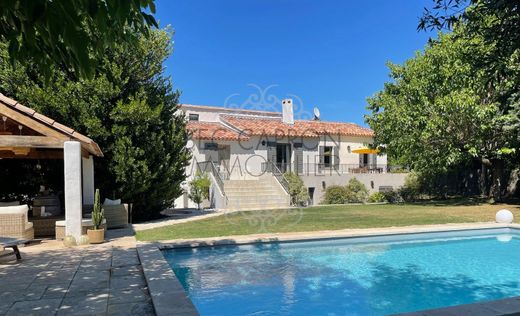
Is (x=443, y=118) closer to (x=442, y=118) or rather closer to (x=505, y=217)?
(x=442, y=118)

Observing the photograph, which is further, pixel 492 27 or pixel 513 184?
pixel 513 184

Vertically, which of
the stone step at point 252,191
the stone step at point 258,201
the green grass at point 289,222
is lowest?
the green grass at point 289,222

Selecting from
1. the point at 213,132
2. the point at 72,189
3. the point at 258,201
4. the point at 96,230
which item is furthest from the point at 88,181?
the point at 213,132

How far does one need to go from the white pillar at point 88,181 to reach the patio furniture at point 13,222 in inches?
112

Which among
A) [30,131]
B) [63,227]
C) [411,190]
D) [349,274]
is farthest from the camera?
[411,190]

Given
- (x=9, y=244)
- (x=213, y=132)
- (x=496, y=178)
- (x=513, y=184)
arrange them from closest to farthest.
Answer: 1. (x=9, y=244)
2. (x=496, y=178)
3. (x=513, y=184)
4. (x=213, y=132)

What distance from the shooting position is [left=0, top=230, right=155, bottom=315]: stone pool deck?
5.28 metres

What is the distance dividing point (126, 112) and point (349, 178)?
17972mm

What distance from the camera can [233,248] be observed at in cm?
1087

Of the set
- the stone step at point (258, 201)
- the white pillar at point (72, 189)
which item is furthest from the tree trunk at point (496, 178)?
the white pillar at point (72, 189)

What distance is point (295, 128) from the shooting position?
31.9m

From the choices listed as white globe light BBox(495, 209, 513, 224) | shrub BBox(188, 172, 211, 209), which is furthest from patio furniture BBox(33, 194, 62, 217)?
white globe light BBox(495, 209, 513, 224)

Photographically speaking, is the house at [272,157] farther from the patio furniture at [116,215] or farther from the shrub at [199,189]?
the patio furniture at [116,215]

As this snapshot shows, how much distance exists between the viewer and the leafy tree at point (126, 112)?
1396 centimetres
